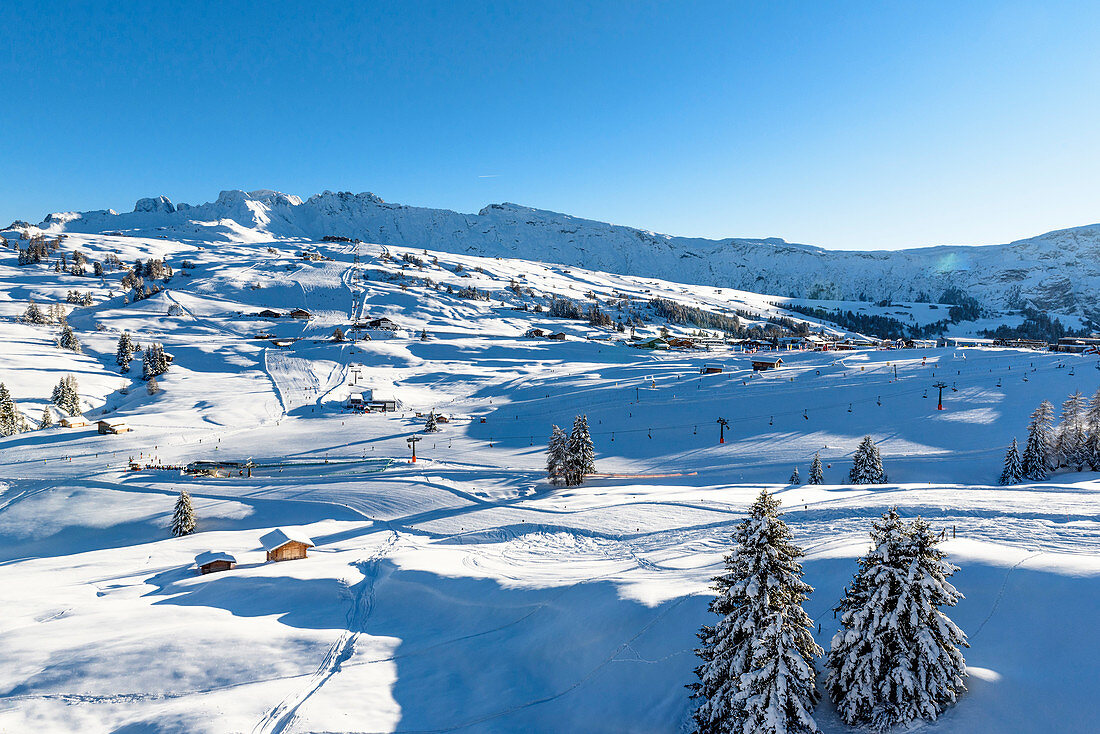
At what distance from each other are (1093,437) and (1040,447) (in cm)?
469

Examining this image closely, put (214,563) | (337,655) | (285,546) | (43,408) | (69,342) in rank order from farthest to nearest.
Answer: (69,342) → (43,408) → (285,546) → (214,563) → (337,655)

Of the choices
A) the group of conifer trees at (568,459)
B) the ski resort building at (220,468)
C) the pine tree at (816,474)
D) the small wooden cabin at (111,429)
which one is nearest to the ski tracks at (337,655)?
the group of conifer trees at (568,459)

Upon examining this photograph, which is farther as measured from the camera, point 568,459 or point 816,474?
point 568,459

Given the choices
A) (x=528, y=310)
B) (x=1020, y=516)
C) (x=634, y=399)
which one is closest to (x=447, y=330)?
(x=528, y=310)

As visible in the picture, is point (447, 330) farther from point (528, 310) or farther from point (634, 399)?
point (634, 399)

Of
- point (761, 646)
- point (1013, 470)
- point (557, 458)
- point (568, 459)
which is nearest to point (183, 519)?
point (557, 458)

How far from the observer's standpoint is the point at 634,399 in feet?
198

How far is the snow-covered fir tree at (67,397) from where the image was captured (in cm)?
6381

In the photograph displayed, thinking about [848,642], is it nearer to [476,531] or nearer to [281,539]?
[476,531]

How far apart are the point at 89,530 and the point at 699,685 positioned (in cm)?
4479

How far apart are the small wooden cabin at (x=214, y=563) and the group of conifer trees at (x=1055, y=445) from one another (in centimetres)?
5005

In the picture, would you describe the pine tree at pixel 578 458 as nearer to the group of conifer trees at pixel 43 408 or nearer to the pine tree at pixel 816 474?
the pine tree at pixel 816 474

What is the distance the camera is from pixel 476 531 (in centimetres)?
3058

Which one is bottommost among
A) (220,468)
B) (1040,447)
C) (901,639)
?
(220,468)
